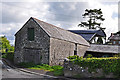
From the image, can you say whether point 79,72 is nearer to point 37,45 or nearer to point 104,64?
point 104,64

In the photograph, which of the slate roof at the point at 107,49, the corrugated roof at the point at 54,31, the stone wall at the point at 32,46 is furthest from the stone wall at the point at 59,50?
the slate roof at the point at 107,49

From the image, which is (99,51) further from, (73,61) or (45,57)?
(73,61)

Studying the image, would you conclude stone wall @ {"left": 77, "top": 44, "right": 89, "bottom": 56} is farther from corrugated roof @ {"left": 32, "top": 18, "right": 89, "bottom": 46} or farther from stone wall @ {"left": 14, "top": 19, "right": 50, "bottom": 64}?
stone wall @ {"left": 14, "top": 19, "right": 50, "bottom": 64}

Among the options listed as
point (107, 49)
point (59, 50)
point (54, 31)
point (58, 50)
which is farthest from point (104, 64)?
point (107, 49)

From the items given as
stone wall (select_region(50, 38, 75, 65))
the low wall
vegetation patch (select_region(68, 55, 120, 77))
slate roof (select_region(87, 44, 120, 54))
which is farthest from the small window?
slate roof (select_region(87, 44, 120, 54))

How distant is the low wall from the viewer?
12172 millimetres

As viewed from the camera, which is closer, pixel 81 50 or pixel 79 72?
pixel 79 72

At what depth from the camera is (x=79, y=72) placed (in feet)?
40.9

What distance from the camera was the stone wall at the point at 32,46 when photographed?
56.0ft

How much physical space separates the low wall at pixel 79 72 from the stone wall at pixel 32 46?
177 inches

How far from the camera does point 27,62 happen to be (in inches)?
690

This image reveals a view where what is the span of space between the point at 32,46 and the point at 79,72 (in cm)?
773

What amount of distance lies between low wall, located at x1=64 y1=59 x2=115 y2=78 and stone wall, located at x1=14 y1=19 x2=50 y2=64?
4.50 metres

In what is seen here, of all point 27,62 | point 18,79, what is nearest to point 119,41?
point 27,62
